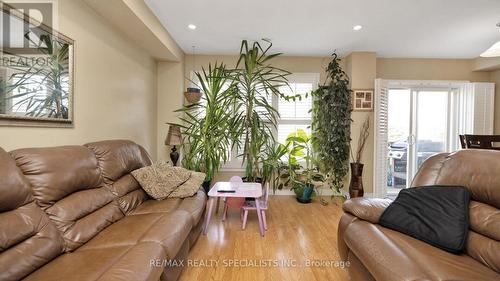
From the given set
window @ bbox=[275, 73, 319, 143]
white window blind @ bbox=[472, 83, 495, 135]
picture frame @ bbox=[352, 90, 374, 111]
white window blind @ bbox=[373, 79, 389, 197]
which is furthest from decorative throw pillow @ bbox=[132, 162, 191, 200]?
white window blind @ bbox=[472, 83, 495, 135]

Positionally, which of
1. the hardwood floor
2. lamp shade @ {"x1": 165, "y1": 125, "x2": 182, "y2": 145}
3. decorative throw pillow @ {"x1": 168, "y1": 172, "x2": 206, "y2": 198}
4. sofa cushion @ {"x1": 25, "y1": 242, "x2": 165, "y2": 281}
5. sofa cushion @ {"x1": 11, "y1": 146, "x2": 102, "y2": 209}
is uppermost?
lamp shade @ {"x1": 165, "y1": 125, "x2": 182, "y2": 145}

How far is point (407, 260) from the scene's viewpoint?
122cm

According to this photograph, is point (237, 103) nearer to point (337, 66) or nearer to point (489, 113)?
point (337, 66)

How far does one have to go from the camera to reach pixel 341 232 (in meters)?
1.85

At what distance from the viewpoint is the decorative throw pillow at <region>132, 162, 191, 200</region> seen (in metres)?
2.34

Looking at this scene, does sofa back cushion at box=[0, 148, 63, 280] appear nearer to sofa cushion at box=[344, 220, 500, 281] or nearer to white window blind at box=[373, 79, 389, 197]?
sofa cushion at box=[344, 220, 500, 281]

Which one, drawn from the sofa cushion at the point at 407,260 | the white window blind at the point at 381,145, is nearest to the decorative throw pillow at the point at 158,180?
the sofa cushion at the point at 407,260

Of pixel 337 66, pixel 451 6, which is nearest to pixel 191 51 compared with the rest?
pixel 337 66

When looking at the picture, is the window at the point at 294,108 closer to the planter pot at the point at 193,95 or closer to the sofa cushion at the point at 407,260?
the planter pot at the point at 193,95

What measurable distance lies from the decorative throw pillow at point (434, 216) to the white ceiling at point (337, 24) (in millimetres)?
1993

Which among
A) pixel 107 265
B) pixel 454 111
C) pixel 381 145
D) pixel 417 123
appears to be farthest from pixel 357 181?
pixel 107 265

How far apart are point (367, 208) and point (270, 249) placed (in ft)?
3.34

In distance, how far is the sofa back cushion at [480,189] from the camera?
1368 millimetres

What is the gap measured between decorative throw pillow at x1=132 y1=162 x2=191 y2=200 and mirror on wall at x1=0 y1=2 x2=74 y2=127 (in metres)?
0.78
